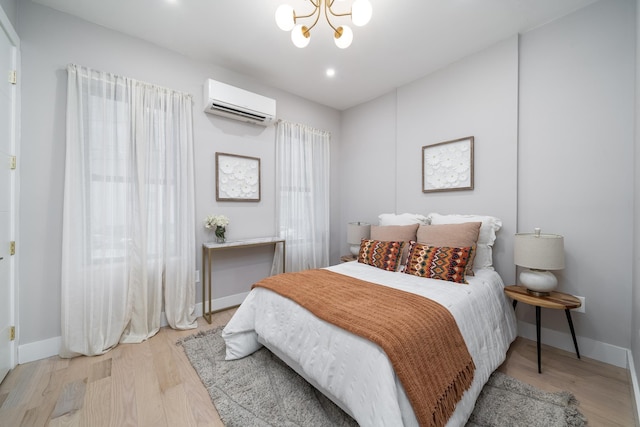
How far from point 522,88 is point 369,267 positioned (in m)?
2.25

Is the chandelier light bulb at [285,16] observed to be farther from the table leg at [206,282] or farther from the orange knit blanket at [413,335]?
the table leg at [206,282]

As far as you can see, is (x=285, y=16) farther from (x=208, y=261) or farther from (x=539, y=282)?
(x=539, y=282)

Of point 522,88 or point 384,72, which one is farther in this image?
point 384,72

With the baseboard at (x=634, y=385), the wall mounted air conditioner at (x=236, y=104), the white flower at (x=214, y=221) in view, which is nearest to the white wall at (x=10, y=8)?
the wall mounted air conditioner at (x=236, y=104)

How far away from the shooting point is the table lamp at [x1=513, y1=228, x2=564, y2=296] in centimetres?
185

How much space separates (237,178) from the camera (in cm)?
303

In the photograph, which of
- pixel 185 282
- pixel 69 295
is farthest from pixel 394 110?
pixel 69 295

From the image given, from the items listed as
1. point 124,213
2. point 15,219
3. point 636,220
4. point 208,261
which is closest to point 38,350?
point 15,219

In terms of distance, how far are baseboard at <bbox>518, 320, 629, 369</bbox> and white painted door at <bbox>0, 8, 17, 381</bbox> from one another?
417cm

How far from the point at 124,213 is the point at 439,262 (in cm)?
283

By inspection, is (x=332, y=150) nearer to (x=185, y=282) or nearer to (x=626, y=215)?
(x=185, y=282)

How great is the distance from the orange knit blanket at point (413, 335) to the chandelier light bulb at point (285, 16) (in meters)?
1.84

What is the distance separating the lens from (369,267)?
2498 millimetres

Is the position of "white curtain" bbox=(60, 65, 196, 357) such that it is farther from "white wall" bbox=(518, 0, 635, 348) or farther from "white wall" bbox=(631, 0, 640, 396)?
"white wall" bbox=(631, 0, 640, 396)
